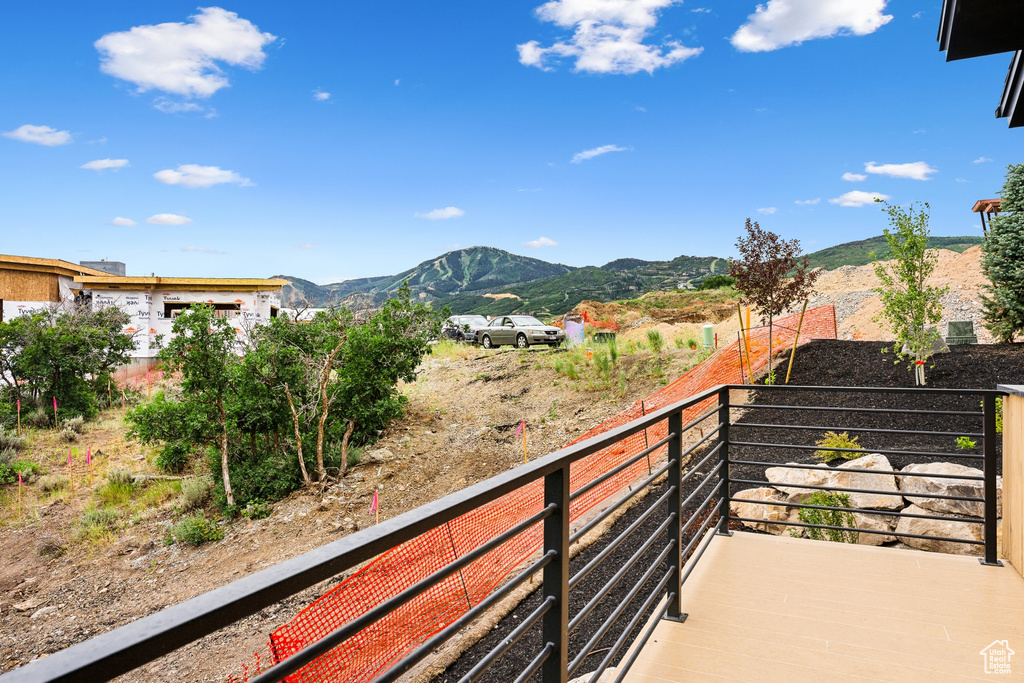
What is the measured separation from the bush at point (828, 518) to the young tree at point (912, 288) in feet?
16.1

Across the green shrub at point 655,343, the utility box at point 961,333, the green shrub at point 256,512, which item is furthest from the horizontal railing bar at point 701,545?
the green shrub at point 655,343

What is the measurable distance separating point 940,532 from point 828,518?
0.75m

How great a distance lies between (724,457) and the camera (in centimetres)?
378

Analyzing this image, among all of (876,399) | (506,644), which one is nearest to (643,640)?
(506,644)

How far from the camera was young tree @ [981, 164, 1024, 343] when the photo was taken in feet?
33.8

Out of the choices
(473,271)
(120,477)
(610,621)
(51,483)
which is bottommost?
(51,483)

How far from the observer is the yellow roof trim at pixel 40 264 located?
20984 mm

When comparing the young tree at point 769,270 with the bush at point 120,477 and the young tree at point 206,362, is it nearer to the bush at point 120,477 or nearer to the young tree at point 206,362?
the young tree at point 206,362

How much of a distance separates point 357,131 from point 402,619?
209 feet

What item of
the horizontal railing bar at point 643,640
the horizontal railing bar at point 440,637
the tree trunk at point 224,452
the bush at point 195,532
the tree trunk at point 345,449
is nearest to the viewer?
the horizontal railing bar at point 440,637

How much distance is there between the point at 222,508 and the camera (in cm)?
980

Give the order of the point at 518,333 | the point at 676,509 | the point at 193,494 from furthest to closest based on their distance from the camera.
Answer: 1. the point at 518,333
2. the point at 193,494
3. the point at 676,509

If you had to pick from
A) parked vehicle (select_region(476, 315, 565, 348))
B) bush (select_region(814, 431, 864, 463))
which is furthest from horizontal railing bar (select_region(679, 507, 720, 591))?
parked vehicle (select_region(476, 315, 565, 348))

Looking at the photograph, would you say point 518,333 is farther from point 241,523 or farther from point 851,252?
point 851,252
